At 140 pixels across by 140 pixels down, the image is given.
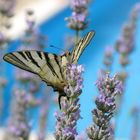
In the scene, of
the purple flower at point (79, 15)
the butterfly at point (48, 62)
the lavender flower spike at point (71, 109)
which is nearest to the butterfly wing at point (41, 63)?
the butterfly at point (48, 62)

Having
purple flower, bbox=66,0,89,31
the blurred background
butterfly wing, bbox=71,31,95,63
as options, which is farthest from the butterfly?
purple flower, bbox=66,0,89,31

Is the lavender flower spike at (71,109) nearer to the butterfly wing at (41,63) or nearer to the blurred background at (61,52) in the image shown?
the butterfly wing at (41,63)

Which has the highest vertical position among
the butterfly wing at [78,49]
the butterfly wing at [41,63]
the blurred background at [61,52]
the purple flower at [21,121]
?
the blurred background at [61,52]

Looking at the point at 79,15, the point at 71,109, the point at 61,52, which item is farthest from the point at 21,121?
the point at 71,109

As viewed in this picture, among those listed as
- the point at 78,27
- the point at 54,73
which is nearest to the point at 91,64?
the point at 78,27

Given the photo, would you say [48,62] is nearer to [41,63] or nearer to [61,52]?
[41,63]

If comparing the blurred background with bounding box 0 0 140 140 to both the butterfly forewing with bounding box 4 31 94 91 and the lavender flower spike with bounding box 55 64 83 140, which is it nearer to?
the butterfly forewing with bounding box 4 31 94 91

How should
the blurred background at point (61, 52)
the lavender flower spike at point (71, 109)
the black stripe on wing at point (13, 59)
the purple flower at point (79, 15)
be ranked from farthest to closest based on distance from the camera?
the blurred background at point (61, 52) → the purple flower at point (79, 15) → the black stripe on wing at point (13, 59) → the lavender flower spike at point (71, 109)
